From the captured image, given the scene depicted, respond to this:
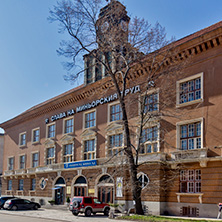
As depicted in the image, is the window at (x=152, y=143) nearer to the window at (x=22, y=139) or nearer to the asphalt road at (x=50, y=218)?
the asphalt road at (x=50, y=218)

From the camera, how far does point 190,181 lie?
28.9 meters

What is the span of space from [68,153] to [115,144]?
369 inches

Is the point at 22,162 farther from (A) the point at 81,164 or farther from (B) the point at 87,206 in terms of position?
(B) the point at 87,206

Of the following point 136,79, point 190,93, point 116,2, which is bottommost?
point 190,93

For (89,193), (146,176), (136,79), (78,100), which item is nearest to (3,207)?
(89,193)

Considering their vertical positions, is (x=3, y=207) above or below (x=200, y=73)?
below

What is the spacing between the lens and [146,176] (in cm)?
3173

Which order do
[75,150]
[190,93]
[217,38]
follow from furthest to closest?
[75,150] → [190,93] → [217,38]

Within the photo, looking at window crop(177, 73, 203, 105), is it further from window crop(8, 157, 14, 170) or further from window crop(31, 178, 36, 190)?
window crop(8, 157, 14, 170)

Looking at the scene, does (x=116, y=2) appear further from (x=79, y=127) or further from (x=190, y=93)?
(x=79, y=127)

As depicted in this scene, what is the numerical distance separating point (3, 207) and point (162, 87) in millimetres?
23615

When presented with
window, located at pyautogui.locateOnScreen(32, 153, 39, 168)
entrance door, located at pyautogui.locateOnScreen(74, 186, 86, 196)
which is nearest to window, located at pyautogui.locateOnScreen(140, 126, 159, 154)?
entrance door, located at pyautogui.locateOnScreen(74, 186, 86, 196)

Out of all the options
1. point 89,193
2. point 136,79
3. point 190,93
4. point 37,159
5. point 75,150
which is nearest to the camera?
point 190,93

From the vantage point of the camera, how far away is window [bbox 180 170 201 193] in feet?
93.5
